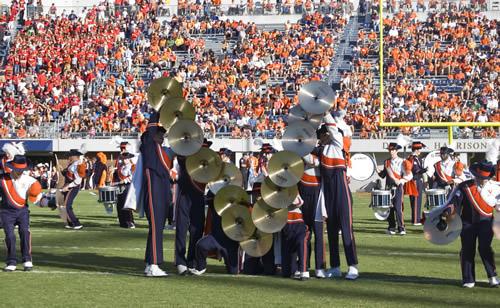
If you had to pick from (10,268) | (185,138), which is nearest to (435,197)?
(185,138)

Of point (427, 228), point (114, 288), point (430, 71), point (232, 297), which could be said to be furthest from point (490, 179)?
point (430, 71)

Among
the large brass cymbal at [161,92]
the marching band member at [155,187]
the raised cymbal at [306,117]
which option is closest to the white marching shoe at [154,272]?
the marching band member at [155,187]

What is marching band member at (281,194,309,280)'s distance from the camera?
1120 cm

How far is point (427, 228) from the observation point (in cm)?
1079

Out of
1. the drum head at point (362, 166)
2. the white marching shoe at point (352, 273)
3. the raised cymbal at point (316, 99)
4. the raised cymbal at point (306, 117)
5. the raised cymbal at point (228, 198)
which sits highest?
the raised cymbal at point (316, 99)

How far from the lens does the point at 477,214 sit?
10500 millimetres

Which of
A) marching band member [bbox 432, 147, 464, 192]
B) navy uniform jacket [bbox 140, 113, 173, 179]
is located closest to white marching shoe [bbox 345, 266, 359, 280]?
navy uniform jacket [bbox 140, 113, 173, 179]

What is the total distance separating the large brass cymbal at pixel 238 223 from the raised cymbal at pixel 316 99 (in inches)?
50.2

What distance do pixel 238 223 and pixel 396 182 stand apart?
658 centimetres

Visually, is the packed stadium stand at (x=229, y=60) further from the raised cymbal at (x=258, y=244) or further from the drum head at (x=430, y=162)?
the raised cymbal at (x=258, y=244)

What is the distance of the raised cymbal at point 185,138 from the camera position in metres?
11.3

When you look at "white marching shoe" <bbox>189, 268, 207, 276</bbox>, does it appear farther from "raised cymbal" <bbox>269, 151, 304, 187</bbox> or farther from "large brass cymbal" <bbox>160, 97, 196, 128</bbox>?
"large brass cymbal" <bbox>160, 97, 196, 128</bbox>

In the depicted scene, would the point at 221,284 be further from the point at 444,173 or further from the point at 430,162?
the point at 430,162

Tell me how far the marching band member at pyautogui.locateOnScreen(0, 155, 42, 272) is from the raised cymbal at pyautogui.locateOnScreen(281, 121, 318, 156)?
2790 mm
